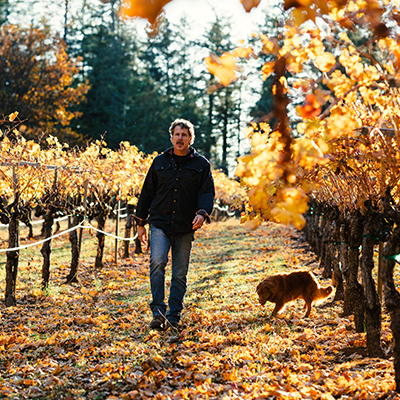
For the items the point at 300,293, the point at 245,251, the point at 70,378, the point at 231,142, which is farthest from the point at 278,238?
the point at 231,142

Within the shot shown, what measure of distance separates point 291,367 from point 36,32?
24.3m

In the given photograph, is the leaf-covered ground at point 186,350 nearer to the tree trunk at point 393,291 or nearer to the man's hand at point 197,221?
the tree trunk at point 393,291

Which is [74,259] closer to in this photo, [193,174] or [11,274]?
[11,274]

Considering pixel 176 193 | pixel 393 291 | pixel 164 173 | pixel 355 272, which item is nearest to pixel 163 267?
pixel 176 193

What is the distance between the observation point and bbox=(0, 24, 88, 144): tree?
22953 millimetres

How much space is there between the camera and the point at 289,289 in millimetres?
5488

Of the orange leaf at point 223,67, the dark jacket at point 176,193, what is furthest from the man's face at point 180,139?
the orange leaf at point 223,67

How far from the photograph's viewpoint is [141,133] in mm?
31969

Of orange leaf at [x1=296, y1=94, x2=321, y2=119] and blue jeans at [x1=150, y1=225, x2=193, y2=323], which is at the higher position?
orange leaf at [x1=296, y1=94, x2=321, y2=119]

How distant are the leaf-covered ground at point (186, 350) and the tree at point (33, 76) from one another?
17.9 m

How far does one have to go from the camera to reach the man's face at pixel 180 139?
484 cm

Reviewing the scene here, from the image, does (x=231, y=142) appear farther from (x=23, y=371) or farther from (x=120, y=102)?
(x=23, y=371)

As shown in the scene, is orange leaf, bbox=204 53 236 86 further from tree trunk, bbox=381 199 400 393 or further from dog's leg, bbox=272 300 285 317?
dog's leg, bbox=272 300 285 317

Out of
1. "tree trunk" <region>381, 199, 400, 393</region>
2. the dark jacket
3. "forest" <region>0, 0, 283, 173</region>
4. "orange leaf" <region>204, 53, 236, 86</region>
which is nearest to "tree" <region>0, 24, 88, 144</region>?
"forest" <region>0, 0, 283, 173</region>
